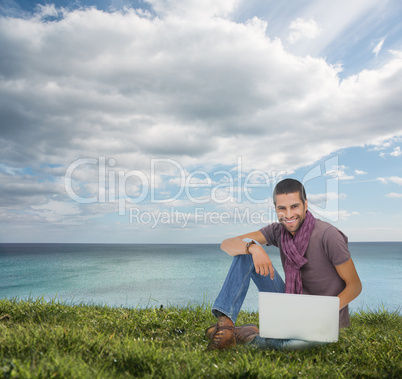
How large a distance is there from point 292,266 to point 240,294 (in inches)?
23.3

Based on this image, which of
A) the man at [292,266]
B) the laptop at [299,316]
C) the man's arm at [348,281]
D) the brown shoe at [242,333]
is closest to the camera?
the laptop at [299,316]

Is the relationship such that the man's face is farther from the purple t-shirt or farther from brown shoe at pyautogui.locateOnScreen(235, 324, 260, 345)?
brown shoe at pyautogui.locateOnScreen(235, 324, 260, 345)

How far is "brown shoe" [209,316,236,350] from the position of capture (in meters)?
3.33

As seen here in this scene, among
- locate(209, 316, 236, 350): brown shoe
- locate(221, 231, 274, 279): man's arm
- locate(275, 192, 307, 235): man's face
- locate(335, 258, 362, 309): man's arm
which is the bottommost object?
locate(209, 316, 236, 350): brown shoe

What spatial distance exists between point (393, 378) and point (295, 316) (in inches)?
34.6

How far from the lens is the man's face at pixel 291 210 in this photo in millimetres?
3463

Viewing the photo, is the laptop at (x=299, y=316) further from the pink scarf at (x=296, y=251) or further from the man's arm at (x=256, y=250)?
the pink scarf at (x=296, y=251)

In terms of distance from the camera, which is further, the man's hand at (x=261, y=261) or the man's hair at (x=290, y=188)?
the man's hair at (x=290, y=188)

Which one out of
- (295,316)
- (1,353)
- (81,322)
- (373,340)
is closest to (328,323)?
(295,316)

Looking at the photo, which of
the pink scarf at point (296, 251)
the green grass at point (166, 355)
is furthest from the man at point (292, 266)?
the green grass at point (166, 355)

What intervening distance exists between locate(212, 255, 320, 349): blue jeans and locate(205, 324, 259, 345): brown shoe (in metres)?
0.13

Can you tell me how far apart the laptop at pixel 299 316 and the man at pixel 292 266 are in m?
0.32

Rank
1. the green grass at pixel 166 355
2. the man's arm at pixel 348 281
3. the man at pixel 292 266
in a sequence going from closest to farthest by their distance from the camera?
the green grass at pixel 166 355 → the man's arm at pixel 348 281 → the man at pixel 292 266

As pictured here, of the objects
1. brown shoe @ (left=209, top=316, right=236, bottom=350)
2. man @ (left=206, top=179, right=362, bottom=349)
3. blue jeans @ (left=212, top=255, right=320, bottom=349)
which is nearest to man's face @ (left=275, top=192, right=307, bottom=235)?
man @ (left=206, top=179, right=362, bottom=349)
